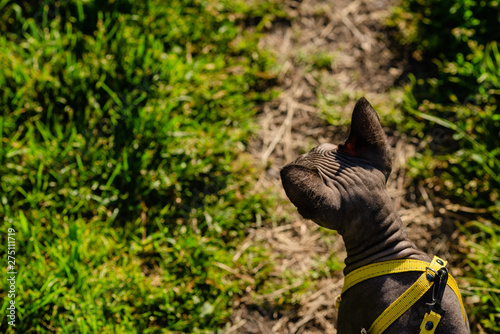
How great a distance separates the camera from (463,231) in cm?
335

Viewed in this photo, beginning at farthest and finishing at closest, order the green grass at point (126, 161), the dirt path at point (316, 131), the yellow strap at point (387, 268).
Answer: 1. the dirt path at point (316, 131)
2. the green grass at point (126, 161)
3. the yellow strap at point (387, 268)

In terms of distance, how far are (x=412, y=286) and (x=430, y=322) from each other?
0.57 ft

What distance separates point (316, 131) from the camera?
3836 millimetres

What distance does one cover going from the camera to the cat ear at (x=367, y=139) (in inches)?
87.0

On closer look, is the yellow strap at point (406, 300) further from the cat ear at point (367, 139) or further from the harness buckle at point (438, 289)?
the cat ear at point (367, 139)

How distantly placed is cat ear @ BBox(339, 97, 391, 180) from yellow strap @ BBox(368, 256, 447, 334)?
0.55 metres

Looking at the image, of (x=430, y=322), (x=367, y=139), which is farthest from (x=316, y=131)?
(x=430, y=322)

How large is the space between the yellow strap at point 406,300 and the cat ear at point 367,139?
0.55 metres

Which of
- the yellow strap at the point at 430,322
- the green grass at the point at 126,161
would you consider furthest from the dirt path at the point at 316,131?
the yellow strap at the point at 430,322

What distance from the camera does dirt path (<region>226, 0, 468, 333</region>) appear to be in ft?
10.2

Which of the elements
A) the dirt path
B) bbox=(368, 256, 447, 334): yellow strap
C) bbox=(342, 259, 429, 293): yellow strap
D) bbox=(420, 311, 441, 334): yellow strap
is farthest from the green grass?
bbox=(420, 311, 441, 334): yellow strap

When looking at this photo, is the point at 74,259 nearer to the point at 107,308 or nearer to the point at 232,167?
the point at 107,308

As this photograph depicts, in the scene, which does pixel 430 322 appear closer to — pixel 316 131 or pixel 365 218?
pixel 365 218

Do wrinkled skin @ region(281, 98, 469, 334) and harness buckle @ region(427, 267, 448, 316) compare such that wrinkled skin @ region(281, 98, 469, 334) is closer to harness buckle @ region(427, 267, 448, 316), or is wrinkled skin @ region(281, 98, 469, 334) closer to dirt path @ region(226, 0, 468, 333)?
harness buckle @ region(427, 267, 448, 316)
